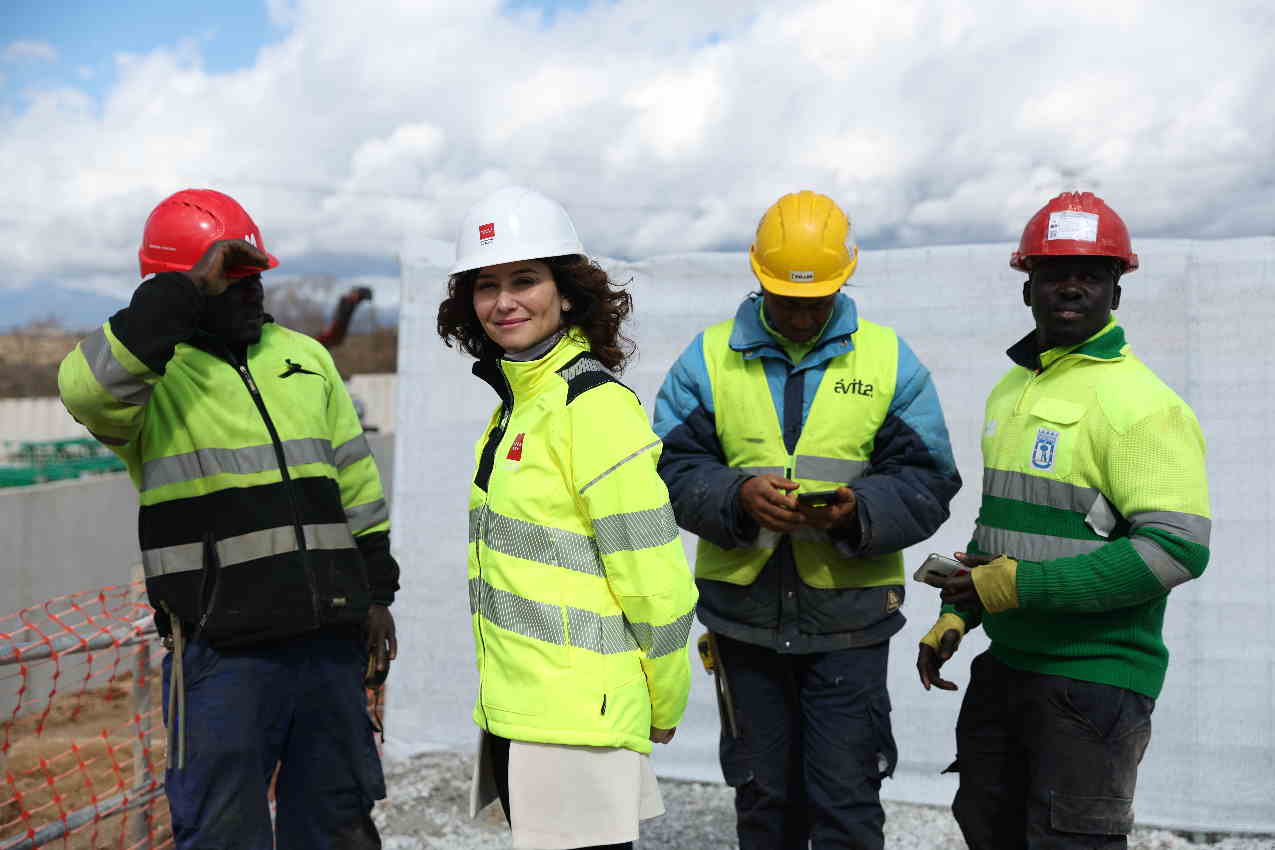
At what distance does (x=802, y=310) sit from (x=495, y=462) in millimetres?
1122

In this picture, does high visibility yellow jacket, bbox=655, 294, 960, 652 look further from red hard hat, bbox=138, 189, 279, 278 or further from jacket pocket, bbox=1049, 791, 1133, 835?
red hard hat, bbox=138, 189, 279, 278

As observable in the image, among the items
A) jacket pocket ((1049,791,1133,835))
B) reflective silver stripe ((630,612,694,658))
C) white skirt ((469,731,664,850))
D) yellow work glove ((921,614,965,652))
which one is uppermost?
reflective silver stripe ((630,612,694,658))

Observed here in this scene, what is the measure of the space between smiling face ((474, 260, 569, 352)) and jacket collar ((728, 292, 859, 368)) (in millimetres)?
828

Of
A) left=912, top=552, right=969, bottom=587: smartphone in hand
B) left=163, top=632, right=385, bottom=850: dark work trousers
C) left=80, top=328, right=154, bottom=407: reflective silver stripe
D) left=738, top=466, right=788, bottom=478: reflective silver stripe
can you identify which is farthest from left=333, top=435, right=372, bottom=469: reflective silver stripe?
left=912, top=552, right=969, bottom=587: smartphone in hand

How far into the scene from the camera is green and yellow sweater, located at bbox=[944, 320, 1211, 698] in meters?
2.45

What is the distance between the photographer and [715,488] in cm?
295

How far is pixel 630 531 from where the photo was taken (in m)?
2.12

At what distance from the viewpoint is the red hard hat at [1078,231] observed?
2.72m

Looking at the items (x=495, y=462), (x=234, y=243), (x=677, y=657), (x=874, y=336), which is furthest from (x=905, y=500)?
(x=234, y=243)

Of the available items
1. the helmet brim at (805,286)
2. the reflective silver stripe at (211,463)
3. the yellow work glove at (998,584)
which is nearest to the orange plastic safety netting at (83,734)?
the reflective silver stripe at (211,463)

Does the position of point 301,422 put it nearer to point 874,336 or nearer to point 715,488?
point 715,488

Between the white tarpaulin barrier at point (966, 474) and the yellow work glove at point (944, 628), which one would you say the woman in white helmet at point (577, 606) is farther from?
the white tarpaulin barrier at point (966, 474)

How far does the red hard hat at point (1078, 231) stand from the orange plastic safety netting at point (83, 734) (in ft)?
10.6

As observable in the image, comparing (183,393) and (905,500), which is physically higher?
(183,393)
